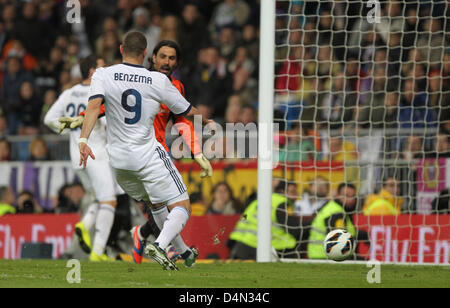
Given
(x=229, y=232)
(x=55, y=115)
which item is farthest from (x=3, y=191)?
(x=229, y=232)

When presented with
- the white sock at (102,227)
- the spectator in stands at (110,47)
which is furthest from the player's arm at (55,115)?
the spectator in stands at (110,47)

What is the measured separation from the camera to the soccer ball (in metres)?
8.26

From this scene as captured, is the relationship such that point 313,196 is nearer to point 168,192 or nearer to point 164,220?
point 164,220

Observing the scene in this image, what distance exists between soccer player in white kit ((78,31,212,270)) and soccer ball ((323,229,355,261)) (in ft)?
5.20

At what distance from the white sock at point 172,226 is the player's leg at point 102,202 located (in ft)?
9.18

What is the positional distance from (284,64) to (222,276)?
713 cm

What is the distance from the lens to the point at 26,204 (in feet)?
42.2

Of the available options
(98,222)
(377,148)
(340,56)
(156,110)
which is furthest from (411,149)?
(156,110)

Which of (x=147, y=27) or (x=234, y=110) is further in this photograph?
(x=147, y=27)

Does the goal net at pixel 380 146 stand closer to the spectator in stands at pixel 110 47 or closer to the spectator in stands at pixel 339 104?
the spectator in stands at pixel 339 104

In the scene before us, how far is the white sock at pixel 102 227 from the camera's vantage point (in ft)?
32.8

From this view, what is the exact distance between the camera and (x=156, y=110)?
7.38m

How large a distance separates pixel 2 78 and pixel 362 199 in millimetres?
8214

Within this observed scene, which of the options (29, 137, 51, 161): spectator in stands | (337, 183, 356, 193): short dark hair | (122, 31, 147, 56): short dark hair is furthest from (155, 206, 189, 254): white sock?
(29, 137, 51, 161): spectator in stands
